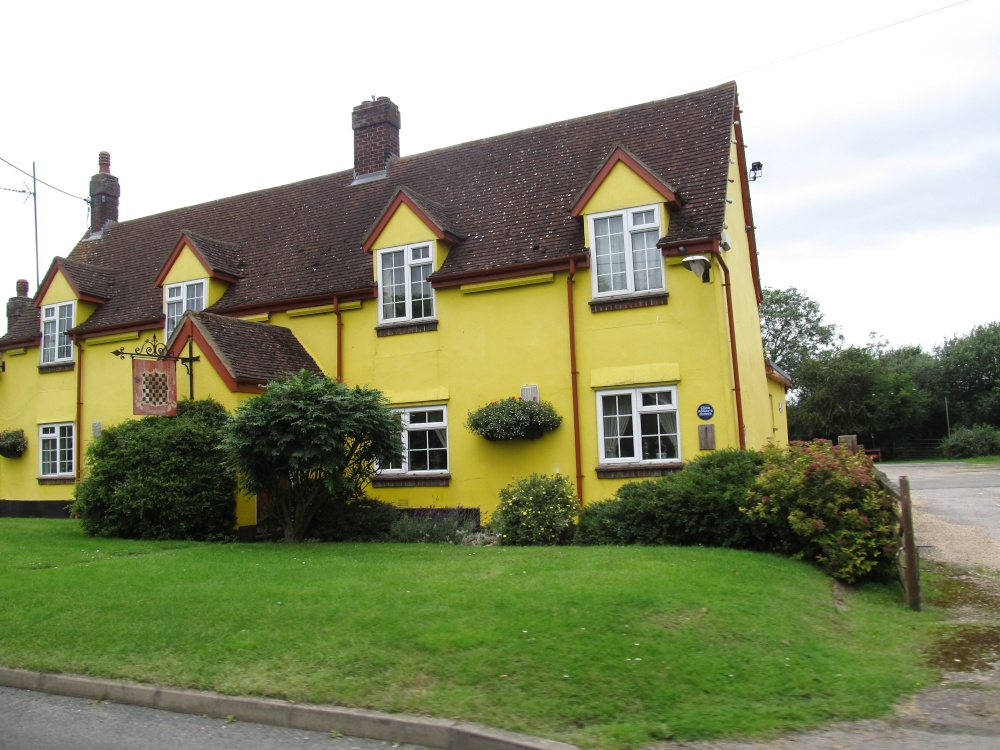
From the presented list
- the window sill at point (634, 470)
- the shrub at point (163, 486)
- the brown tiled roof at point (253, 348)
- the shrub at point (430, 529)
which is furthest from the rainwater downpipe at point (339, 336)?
the window sill at point (634, 470)

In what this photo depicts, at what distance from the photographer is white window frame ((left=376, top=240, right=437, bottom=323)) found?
1792cm

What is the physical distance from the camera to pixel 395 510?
51.4 ft

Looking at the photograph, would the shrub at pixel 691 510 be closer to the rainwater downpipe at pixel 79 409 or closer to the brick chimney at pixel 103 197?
the rainwater downpipe at pixel 79 409

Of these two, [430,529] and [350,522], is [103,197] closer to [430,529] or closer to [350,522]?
[350,522]

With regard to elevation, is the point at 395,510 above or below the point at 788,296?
below

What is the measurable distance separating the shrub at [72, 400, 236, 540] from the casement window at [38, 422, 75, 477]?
24.7 ft

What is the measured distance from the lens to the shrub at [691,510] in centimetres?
1190

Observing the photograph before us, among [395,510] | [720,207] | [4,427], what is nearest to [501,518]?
[395,510]

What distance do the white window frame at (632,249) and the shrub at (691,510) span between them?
410cm

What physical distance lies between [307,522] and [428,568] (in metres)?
5.04

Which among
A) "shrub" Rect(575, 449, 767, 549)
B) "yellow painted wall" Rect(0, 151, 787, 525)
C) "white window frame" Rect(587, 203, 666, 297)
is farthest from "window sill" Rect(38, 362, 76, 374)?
"shrub" Rect(575, 449, 767, 549)

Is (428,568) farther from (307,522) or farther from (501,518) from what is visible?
(307,522)

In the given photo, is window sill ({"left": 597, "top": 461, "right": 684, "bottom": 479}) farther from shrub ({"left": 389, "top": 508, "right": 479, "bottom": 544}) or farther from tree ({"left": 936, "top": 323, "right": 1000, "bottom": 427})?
tree ({"left": 936, "top": 323, "right": 1000, "bottom": 427})

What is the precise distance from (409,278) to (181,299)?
6.70m
